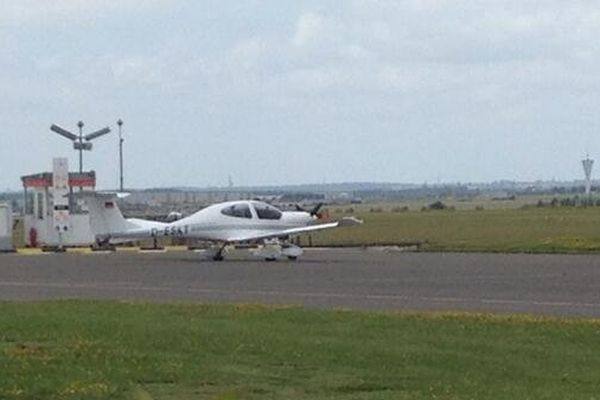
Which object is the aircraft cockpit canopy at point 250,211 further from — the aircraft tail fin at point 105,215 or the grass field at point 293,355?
the grass field at point 293,355

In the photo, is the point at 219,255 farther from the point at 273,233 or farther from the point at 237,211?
the point at 273,233

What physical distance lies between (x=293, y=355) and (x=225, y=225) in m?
34.4

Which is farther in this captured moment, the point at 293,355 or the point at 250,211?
the point at 250,211

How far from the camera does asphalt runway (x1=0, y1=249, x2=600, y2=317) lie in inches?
1106

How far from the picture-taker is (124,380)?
569 inches

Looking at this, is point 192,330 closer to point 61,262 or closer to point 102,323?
point 102,323

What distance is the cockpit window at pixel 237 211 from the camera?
51438 millimetres

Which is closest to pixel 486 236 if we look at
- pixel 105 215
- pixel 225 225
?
pixel 225 225

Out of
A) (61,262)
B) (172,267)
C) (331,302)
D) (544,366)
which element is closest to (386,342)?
(544,366)

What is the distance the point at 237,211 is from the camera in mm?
51531

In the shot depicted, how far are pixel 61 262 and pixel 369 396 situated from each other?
A: 35.9 m

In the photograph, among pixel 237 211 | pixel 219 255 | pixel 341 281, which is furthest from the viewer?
pixel 237 211

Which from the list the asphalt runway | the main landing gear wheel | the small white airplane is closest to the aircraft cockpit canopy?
the small white airplane

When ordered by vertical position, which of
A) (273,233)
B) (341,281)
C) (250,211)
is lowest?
(341,281)
